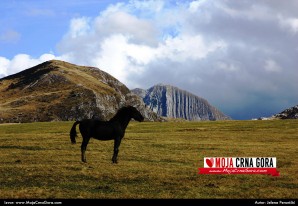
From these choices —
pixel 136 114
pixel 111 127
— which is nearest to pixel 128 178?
pixel 111 127

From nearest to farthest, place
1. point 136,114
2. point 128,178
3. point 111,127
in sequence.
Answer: point 128,178, point 111,127, point 136,114

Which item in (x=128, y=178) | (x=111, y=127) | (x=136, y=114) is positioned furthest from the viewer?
(x=136, y=114)

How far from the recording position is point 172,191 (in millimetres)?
20234

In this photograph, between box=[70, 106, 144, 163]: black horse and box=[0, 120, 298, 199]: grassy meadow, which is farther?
box=[70, 106, 144, 163]: black horse

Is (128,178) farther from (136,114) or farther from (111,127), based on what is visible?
(136,114)

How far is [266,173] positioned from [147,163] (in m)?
8.69

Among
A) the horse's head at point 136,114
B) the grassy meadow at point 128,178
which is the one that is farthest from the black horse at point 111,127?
the grassy meadow at point 128,178

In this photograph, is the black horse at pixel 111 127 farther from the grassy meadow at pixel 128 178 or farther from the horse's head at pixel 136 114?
the grassy meadow at pixel 128 178

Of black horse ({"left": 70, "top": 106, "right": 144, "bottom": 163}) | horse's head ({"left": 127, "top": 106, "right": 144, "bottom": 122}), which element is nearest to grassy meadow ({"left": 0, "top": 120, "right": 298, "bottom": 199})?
black horse ({"left": 70, "top": 106, "right": 144, "bottom": 163})

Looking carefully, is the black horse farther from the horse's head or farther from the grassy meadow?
the grassy meadow

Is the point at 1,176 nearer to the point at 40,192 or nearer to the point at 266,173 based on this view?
the point at 40,192

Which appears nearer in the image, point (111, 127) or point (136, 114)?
point (111, 127)

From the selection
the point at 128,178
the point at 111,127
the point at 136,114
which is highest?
the point at 136,114
